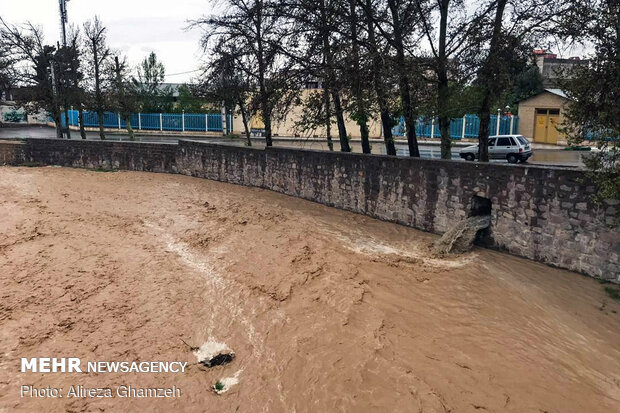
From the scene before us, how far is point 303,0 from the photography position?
1404cm

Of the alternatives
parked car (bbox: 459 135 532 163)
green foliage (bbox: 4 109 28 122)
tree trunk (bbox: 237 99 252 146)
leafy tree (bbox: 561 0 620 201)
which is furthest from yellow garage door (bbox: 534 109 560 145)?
green foliage (bbox: 4 109 28 122)

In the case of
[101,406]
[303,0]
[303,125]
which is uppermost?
[303,0]

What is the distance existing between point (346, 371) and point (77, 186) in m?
17.7

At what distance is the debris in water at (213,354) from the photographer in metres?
6.38

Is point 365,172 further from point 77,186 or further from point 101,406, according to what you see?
point 77,186

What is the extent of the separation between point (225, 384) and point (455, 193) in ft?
27.4

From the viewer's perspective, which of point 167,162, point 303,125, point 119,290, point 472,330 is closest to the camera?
point 472,330

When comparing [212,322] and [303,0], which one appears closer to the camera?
[212,322]

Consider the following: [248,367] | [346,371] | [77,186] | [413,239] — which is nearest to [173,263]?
[248,367]

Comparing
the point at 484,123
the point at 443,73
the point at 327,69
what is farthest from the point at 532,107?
the point at 327,69

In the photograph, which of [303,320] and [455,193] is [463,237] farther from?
[303,320]

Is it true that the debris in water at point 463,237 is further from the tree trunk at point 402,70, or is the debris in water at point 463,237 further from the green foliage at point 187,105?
the green foliage at point 187,105

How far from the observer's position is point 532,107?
2748 cm

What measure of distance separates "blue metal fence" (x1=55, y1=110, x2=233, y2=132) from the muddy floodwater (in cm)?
2645
